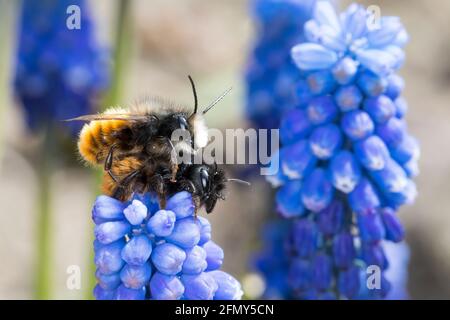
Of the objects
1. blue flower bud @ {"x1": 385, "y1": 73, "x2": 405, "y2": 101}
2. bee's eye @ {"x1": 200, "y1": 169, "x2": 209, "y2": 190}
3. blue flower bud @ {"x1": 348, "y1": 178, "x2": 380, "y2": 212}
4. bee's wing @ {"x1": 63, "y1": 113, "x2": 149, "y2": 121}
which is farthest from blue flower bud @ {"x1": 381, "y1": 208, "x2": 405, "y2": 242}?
bee's wing @ {"x1": 63, "y1": 113, "x2": 149, "y2": 121}

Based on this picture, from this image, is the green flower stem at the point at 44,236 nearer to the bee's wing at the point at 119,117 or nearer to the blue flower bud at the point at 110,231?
the bee's wing at the point at 119,117

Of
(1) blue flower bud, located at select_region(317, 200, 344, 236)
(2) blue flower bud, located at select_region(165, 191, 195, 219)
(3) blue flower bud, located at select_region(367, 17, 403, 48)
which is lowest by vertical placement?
(2) blue flower bud, located at select_region(165, 191, 195, 219)

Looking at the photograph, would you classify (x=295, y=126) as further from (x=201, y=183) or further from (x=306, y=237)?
(x=201, y=183)

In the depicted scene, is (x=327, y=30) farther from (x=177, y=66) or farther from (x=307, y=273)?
(x=177, y=66)

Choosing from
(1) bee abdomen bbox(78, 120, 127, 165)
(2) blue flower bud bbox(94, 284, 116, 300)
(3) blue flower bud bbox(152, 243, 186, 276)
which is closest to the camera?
(3) blue flower bud bbox(152, 243, 186, 276)

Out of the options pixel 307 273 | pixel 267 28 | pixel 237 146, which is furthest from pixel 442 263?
pixel 307 273

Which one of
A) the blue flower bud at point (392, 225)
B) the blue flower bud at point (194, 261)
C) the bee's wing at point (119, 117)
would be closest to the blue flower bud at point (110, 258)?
the blue flower bud at point (194, 261)

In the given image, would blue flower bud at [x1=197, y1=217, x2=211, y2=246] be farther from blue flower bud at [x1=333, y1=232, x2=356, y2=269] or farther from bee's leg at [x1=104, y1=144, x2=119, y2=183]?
blue flower bud at [x1=333, y1=232, x2=356, y2=269]
